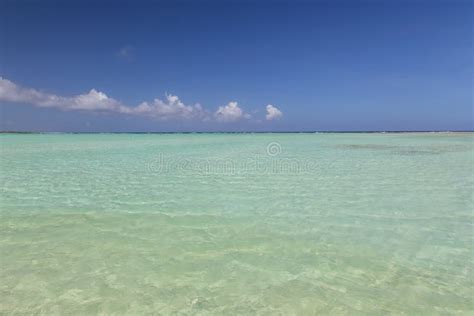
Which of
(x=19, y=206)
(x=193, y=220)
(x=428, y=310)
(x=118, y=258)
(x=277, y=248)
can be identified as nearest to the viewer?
(x=428, y=310)

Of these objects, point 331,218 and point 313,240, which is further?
point 331,218

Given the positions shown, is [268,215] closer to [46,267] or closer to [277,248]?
[277,248]

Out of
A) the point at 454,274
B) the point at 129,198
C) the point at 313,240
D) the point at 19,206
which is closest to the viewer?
the point at 454,274

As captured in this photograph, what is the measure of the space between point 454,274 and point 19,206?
606 cm

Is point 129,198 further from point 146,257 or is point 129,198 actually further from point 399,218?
point 399,218

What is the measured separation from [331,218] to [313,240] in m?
1.06

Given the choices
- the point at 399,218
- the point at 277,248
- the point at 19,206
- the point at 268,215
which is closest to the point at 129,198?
the point at 19,206

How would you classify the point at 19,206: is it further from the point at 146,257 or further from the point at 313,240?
the point at 313,240

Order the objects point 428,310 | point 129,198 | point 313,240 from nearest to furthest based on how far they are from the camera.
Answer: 1. point 428,310
2. point 313,240
3. point 129,198

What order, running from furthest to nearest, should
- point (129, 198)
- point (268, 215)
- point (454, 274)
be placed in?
point (129, 198) < point (268, 215) < point (454, 274)

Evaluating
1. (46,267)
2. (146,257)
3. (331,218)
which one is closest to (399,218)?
(331,218)

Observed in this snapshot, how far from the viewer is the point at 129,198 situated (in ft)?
20.0

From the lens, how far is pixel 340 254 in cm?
347

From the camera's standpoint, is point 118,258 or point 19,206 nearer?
point 118,258
